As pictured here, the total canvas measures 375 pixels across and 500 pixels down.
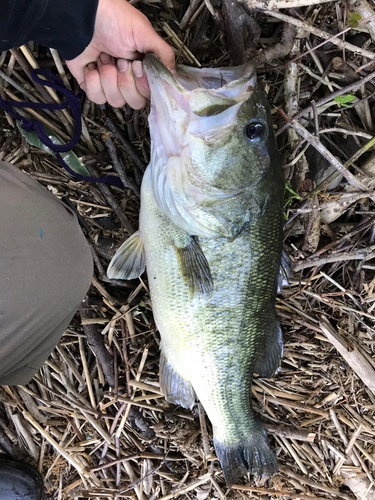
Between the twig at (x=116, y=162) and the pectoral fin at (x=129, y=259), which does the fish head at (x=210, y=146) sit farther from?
the twig at (x=116, y=162)

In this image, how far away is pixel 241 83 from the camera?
1.66m

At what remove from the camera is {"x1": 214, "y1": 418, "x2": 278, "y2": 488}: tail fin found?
2.35 m

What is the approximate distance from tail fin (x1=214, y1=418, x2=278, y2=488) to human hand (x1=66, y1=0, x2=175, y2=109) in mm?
2234

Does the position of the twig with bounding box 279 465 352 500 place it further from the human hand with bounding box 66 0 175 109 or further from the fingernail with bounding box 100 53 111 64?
the fingernail with bounding box 100 53 111 64

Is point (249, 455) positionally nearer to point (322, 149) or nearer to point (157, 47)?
point (322, 149)

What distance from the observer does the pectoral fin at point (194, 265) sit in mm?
1919

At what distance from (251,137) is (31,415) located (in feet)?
8.52

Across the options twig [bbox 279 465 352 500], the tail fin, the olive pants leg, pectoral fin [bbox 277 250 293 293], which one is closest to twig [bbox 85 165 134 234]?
the olive pants leg

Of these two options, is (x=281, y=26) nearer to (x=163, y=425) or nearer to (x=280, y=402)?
(x=280, y=402)

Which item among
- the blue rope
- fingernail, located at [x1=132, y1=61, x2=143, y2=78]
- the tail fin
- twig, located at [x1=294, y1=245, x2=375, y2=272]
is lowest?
the tail fin

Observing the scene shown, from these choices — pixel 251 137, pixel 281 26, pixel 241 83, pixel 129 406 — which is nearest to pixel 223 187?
pixel 251 137

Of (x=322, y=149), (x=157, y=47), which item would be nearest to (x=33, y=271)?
(x=157, y=47)

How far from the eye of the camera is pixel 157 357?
8.94 feet

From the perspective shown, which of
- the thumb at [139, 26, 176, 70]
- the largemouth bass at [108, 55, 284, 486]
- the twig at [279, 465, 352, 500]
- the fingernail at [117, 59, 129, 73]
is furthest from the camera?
the twig at [279, 465, 352, 500]
